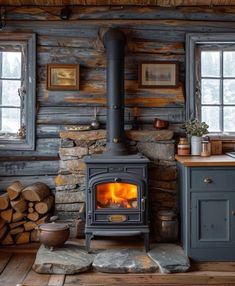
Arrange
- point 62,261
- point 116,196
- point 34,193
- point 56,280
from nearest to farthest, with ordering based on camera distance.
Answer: point 56,280 < point 62,261 < point 116,196 < point 34,193

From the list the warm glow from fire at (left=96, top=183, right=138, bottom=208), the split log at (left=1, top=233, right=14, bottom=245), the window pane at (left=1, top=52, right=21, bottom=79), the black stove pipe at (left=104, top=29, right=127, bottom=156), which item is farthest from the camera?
the window pane at (left=1, top=52, right=21, bottom=79)

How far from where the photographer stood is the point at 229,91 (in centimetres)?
445

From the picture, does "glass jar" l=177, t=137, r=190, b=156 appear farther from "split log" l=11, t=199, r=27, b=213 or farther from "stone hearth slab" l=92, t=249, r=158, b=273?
"split log" l=11, t=199, r=27, b=213

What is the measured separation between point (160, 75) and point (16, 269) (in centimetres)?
237

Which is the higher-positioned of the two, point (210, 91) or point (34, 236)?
point (210, 91)

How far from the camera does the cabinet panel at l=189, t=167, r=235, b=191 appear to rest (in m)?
3.62

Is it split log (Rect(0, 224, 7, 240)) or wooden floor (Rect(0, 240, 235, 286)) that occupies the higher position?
split log (Rect(0, 224, 7, 240))

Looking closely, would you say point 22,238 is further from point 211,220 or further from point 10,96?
point 211,220

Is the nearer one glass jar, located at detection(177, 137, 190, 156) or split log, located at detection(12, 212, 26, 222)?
split log, located at detection(12, 212, 26, 222)

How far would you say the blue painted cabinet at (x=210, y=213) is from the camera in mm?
3625

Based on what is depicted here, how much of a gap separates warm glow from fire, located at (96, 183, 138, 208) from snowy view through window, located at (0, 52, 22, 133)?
4.20ft

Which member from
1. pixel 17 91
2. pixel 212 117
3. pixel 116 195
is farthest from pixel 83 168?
pixel 212 117

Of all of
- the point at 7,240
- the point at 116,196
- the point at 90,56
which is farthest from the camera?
the point at 90,56

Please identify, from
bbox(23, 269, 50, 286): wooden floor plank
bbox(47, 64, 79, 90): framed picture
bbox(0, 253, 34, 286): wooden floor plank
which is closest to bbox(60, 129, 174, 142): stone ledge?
bbox(47, 64, 79, 90): framed picture
